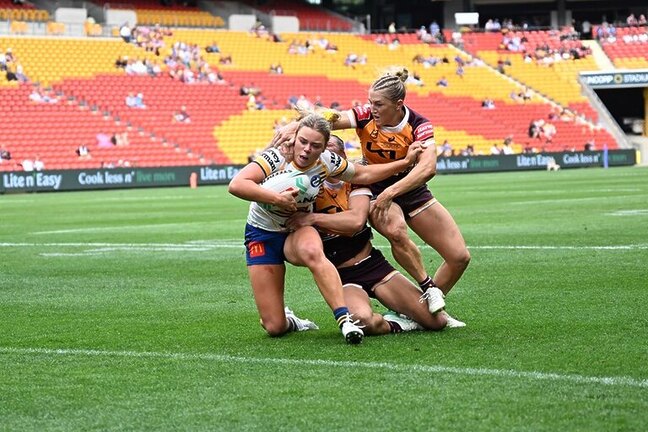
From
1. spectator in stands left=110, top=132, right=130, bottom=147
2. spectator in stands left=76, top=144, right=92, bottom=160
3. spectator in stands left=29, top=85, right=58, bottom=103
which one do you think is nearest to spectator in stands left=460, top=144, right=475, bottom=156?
spectator in stands left=110, top=132, right=130, bottom=147

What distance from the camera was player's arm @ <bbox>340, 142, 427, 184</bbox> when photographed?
29.8ft

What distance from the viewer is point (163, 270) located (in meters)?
14.5

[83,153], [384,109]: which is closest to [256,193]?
Result: [384,109]

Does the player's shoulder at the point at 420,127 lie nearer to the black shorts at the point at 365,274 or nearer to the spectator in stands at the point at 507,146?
the black shorts at the point at 365,274

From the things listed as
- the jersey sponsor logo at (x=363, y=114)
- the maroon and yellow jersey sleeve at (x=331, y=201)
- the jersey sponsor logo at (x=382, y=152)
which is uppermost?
the jersey sponsor logo at (x=363, y=114)

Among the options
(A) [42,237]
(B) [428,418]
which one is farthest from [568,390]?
(A) [42,237]

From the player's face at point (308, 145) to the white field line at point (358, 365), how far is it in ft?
4.82

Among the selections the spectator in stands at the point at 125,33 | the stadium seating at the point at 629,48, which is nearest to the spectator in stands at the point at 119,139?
the spectator in stands at the point at 125,33

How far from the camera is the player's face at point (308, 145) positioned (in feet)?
27.6

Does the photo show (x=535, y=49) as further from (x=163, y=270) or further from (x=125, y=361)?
(x=125, y=361)

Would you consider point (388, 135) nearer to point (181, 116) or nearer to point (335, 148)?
point (335, 148)

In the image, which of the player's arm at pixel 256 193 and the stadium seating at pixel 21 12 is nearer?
the player's arm at pixel 256 193

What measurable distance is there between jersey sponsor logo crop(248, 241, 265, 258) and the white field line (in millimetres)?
1105

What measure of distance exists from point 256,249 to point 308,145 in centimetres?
96
